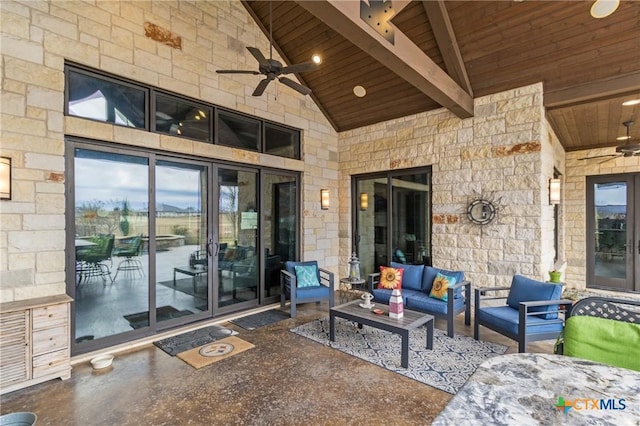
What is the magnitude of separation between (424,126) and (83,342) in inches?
224

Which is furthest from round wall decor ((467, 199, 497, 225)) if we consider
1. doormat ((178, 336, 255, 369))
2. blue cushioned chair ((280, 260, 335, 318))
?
doormat ((178, 336, 255, 369))

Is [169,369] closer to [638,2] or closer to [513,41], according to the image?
[513,41]

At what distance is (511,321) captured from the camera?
3.28m

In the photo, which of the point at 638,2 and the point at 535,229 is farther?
the point at 535,229

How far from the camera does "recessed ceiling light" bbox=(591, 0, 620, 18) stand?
3206mm

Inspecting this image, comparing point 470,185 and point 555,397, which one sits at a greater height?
point 470,185

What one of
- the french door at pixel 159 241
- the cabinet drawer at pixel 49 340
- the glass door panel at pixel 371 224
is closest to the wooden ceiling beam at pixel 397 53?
the glass door panel at pixel 371 224

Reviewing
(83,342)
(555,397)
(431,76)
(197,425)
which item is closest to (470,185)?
(431,76)

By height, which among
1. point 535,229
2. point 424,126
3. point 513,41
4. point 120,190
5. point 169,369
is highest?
point 513,41

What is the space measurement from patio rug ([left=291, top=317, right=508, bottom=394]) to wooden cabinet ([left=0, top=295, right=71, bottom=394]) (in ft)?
8.06

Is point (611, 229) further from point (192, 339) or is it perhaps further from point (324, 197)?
point (192, 339)

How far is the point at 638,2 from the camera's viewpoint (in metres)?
3.18

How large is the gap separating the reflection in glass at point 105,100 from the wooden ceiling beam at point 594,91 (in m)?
5.46

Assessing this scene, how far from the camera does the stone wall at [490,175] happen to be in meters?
4.25
